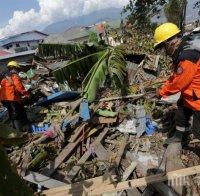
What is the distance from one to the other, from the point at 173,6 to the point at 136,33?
7059 mm

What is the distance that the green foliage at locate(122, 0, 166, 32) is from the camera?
→ 17.4 m

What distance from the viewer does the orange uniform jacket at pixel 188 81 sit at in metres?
4.82

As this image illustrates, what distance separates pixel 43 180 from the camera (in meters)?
5.64

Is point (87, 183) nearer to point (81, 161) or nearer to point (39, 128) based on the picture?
point (81, 161)

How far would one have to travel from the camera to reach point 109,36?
15664 mm

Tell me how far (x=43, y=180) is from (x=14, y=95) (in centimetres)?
Answer: 353

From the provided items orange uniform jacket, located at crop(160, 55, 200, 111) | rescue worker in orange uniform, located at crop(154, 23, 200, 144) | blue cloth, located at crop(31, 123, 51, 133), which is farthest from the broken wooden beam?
blue cloth, located at crop(31, 123, 51, 133)

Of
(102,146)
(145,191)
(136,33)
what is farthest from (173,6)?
(145,191)

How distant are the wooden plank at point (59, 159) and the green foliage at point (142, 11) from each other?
11187 mm

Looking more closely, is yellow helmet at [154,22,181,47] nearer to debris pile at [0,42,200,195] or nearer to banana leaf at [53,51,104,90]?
debris pile at [0,42,200,195]

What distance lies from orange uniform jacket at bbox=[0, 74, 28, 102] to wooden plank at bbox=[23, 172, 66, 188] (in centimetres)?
322

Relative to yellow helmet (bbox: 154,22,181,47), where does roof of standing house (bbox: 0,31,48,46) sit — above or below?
below

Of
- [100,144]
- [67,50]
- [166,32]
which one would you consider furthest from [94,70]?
[166,32]

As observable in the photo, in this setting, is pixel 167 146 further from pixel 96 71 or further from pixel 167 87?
pixel 96 71
